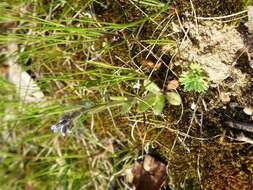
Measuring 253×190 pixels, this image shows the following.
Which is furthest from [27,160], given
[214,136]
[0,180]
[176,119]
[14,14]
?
[214,136]

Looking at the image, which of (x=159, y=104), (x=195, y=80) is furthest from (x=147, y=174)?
(x=195, y=80)

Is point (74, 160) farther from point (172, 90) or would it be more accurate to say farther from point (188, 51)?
point (188, 51)

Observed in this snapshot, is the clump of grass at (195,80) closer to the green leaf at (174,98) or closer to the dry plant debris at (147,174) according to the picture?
the green leaf at (174,98)

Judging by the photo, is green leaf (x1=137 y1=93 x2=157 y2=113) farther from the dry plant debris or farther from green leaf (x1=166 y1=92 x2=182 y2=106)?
the dry plant debris

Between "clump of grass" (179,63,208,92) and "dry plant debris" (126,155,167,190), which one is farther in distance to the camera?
"dry plant debris" (126,155,167,190)

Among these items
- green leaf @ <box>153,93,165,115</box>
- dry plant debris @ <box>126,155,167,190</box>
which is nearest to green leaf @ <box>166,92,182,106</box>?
green leaf @ <box>153,93,165,115</box>

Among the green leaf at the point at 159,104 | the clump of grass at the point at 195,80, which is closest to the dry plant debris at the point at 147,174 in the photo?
the green leaf at the point at 159,104
